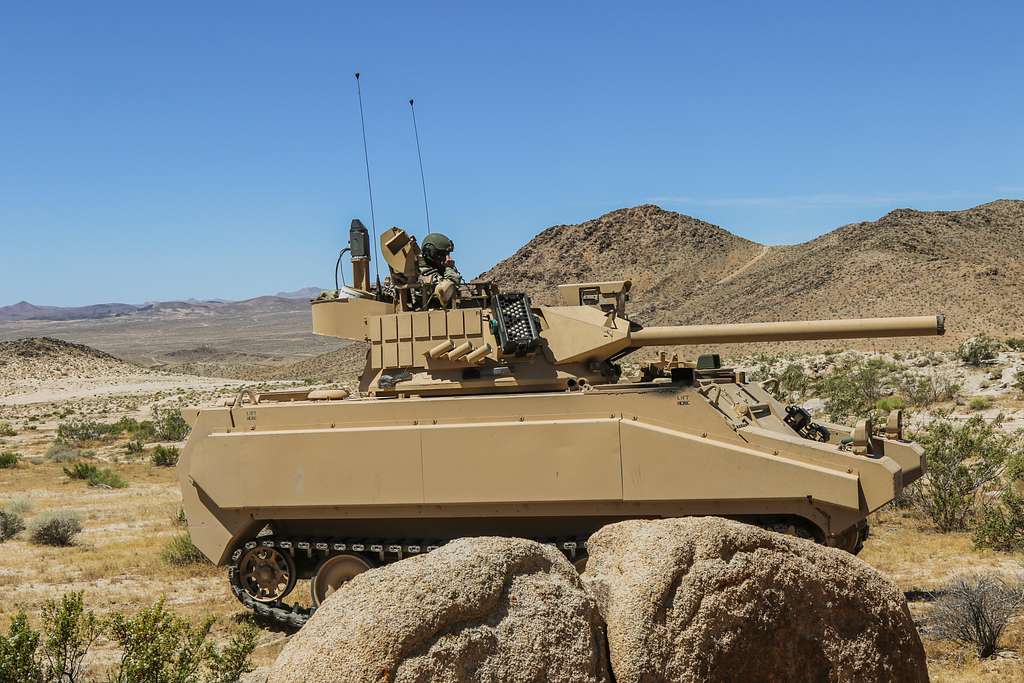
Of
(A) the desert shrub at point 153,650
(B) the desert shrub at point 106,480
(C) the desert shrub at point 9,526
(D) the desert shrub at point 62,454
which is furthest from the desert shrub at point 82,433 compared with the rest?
(A) the desert shrub at point 153,650

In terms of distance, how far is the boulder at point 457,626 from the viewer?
4.81 metres

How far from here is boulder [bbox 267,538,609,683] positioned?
481 cm

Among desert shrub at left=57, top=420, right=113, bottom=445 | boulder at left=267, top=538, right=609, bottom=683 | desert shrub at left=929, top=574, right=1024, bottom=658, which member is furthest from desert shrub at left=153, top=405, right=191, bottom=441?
boulder at left=267, top=538, right=609, bottom=683

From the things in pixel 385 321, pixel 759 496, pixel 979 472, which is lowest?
pixel 979 472

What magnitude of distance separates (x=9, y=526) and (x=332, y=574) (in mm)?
8375

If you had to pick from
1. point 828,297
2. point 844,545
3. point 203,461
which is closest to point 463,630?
point 844,545

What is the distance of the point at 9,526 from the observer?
1582 cm

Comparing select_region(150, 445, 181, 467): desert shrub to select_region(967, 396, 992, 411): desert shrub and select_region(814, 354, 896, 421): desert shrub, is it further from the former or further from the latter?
select_region(967, 396, 992, 411): desert shrub

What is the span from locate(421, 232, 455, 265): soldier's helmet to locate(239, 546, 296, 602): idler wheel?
347 cm

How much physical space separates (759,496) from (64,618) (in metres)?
5.60

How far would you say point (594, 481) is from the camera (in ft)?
30.1

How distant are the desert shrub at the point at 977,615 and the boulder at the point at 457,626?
4532mm

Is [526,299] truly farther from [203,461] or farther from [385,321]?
[203,461]

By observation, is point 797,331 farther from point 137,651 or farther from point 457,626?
point 137,651
